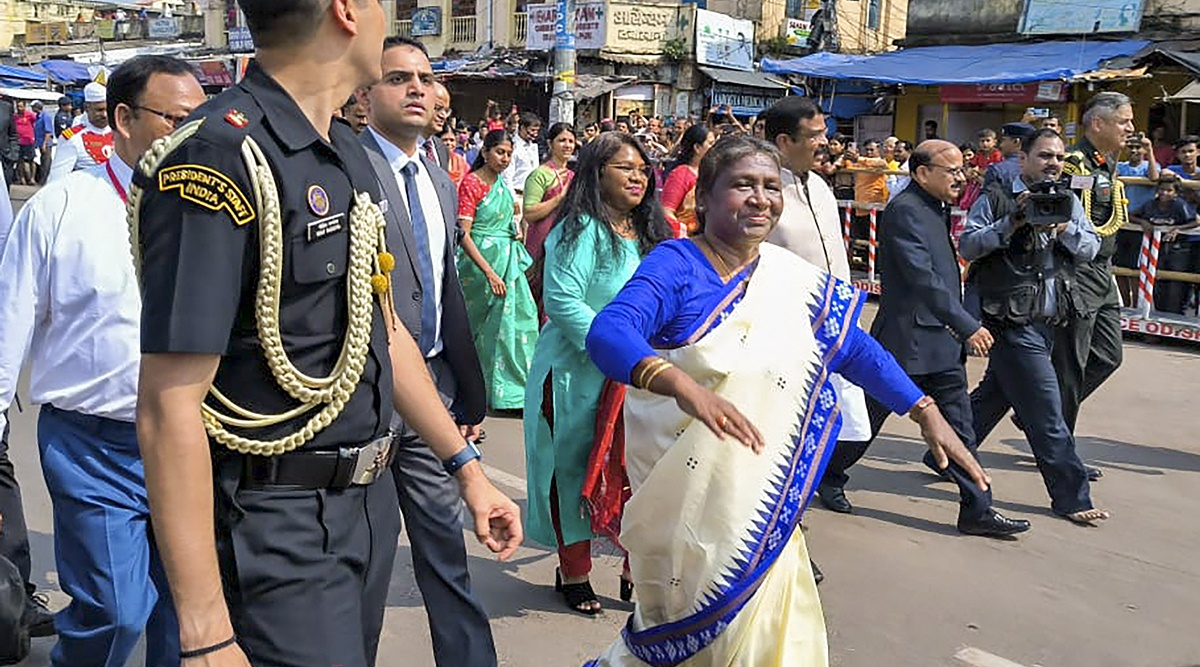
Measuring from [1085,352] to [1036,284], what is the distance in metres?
0.68

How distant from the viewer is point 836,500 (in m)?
5.75

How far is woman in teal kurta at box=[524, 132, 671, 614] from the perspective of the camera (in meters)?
4.32

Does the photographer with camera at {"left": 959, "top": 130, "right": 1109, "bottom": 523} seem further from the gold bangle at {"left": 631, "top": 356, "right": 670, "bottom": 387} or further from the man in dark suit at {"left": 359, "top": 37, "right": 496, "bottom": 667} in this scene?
the gold bangle at {"left": 631, "top": 356, "right": 670, "bottom": 387}

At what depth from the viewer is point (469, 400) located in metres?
3.59

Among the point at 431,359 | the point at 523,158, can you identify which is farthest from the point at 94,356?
the point at 523,158

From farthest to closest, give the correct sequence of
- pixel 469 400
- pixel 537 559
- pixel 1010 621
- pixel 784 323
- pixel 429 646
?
pixel 537 559 < pixel 1010 621 < pixel 429 646 < pixel 469 400 < pixel 784 323

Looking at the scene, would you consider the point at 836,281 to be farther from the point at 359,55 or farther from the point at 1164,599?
the point at 1164,599

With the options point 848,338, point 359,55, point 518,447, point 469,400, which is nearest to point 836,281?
point 848,338

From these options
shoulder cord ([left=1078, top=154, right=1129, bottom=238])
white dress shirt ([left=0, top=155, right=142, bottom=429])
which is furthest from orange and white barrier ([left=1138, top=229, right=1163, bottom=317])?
white dress shirt ([left=0, top=155, right=142, bottom=429])

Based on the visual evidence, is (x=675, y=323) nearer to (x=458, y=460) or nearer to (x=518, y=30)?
(x=458, y=460)

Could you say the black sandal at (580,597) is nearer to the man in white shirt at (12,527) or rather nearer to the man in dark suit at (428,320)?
the man in dark suit at (428,320)

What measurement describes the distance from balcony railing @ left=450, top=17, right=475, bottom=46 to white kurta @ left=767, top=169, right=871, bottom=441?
1107 inches

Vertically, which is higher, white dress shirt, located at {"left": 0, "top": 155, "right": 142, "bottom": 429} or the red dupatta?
white dress shirt, located at {"left": 0, "top": 155, "right": 142, "bottom": 429}

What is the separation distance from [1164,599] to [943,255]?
1.71m
